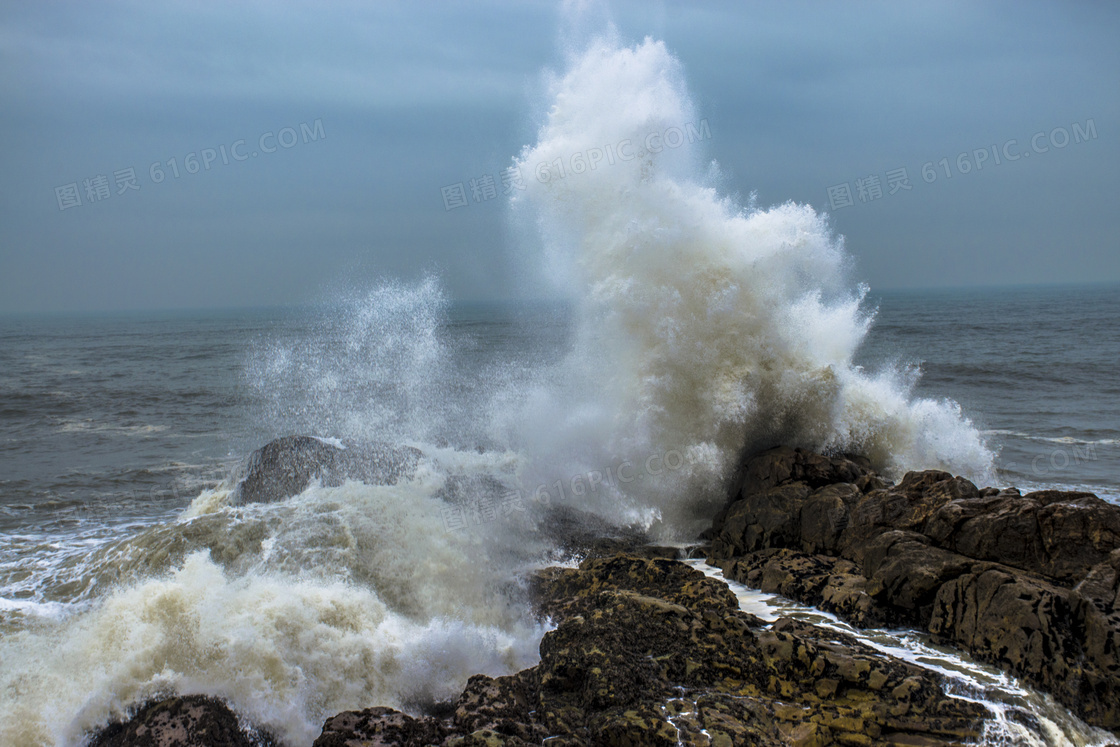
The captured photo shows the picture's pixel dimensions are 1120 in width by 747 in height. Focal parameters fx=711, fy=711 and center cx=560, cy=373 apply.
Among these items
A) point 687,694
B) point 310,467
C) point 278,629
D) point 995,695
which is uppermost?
point 310,467

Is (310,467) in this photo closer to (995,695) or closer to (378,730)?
(378,730)

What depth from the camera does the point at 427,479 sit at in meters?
10.7

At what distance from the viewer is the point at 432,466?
11.4m

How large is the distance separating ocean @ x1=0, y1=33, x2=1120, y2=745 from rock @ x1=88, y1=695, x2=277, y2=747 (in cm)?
13

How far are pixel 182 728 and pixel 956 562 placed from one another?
6.81 m

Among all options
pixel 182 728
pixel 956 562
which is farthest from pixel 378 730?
pixel 956 562

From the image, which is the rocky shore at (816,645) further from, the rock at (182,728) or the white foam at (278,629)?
the white foam at (278,629)

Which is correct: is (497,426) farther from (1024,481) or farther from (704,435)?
(1024,481)

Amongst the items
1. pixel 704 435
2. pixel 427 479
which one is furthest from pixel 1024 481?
pixel 427 479

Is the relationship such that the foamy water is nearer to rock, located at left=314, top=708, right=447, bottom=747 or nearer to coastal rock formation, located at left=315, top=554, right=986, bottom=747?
coastal rock formation, located at left=315, top=554, right=986, bottom=747

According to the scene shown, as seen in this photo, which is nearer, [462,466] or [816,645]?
[816,645]

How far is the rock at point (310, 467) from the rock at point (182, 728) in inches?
189

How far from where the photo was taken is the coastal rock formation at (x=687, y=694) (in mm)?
4957

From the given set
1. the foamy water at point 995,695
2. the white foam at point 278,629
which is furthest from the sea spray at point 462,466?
the foamy water at point 995,695
